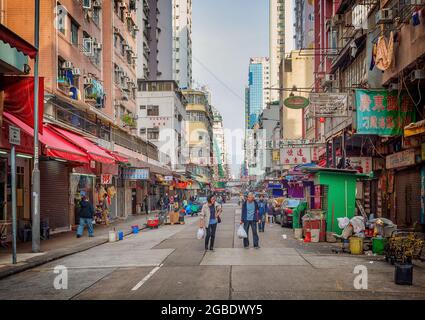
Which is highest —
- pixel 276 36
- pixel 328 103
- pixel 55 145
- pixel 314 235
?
pixel 276 36

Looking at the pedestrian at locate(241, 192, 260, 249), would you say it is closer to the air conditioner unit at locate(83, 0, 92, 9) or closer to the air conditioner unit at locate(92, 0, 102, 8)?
the air conditioner unit at locate(83, 0, 92, 9)

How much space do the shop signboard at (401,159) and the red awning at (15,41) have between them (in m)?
13.7

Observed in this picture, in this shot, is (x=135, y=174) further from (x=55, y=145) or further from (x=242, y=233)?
(x=242, y=233)

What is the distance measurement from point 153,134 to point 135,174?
98.7ft

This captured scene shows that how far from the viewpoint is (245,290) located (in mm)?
9203

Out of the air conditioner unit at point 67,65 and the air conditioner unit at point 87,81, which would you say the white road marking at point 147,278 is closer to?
the air conditioner unit at point 67,65

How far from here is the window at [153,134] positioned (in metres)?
67.4

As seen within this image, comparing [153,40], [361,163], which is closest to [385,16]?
[361,163]

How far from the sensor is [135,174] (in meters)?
38.1

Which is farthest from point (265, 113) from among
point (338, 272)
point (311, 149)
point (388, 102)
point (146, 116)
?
point (338, 272)

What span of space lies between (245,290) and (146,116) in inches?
2344

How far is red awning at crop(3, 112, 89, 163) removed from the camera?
16828 millimetres

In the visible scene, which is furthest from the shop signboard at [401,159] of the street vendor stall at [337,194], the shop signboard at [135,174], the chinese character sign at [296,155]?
the shop signboard at [135,174]

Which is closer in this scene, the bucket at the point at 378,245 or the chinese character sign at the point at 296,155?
the bucket at the point at 378,245
